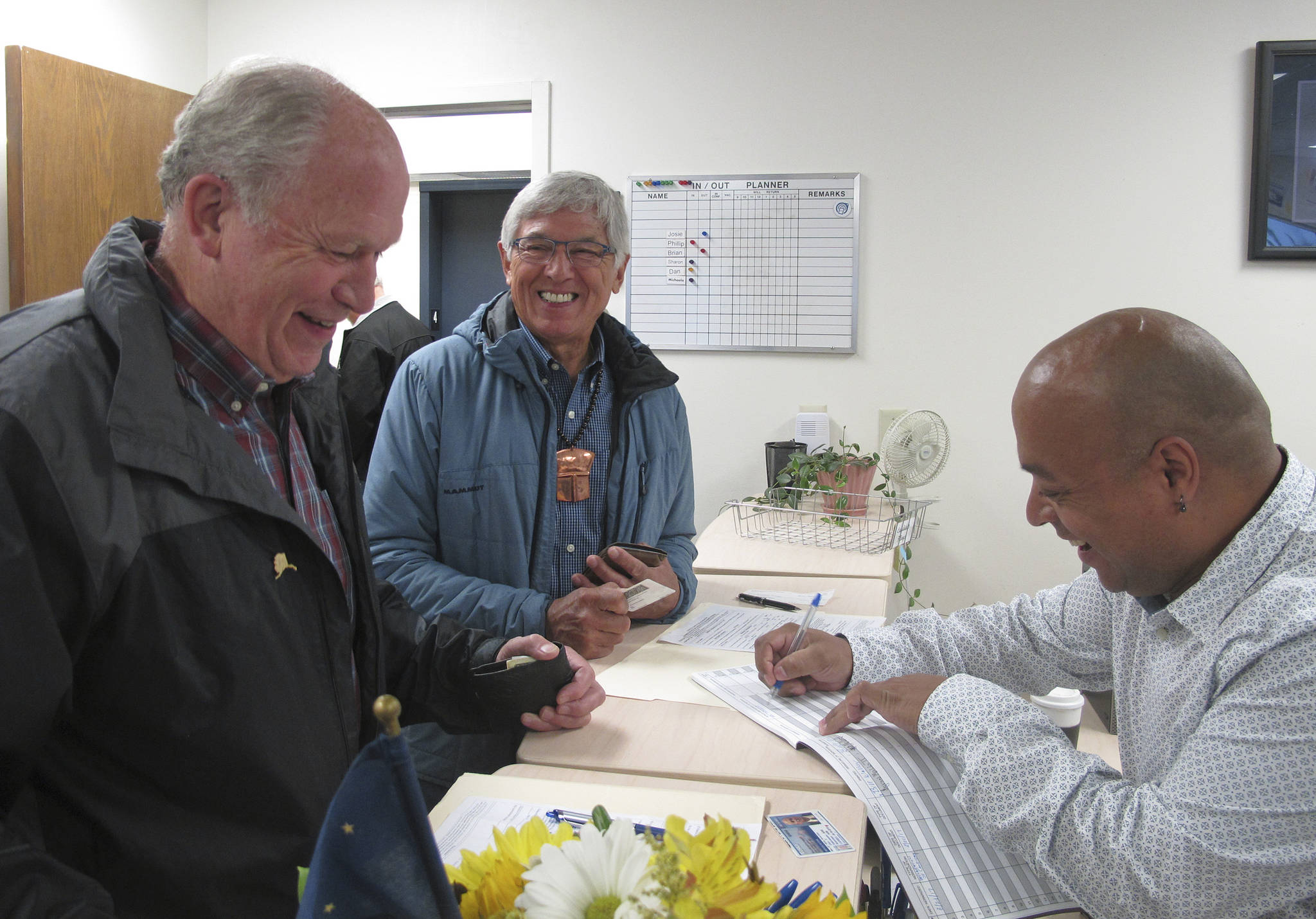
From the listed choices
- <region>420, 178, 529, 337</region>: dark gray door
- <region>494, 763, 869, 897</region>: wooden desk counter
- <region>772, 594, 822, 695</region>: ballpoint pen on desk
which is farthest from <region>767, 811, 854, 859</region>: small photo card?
<region>420, 178, 529, 337</region>: dark gray door

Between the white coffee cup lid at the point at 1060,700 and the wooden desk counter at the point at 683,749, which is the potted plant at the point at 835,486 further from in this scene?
the wooden desk counter at the point at 683,749

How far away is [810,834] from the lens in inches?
42.2

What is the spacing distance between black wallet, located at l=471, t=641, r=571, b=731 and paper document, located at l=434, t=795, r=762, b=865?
221 mm

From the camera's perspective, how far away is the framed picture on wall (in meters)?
3.13

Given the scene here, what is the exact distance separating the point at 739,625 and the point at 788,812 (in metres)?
0.78

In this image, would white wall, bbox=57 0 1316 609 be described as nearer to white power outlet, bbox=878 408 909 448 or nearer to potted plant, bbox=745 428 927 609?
white power outlet, bbox=878 408 909 448

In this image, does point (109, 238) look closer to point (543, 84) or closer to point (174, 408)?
point (174, 408)

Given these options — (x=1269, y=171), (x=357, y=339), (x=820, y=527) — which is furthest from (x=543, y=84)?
(x=1269, y=171)

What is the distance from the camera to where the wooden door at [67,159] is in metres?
3.04

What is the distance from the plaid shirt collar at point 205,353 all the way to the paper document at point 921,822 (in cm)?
86

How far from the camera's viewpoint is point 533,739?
1346 millimetres

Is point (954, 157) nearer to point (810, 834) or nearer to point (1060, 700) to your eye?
point (1060, 700)

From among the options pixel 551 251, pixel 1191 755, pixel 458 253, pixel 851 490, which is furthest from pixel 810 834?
pixel 458 253

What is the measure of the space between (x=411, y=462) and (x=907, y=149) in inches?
96.2
